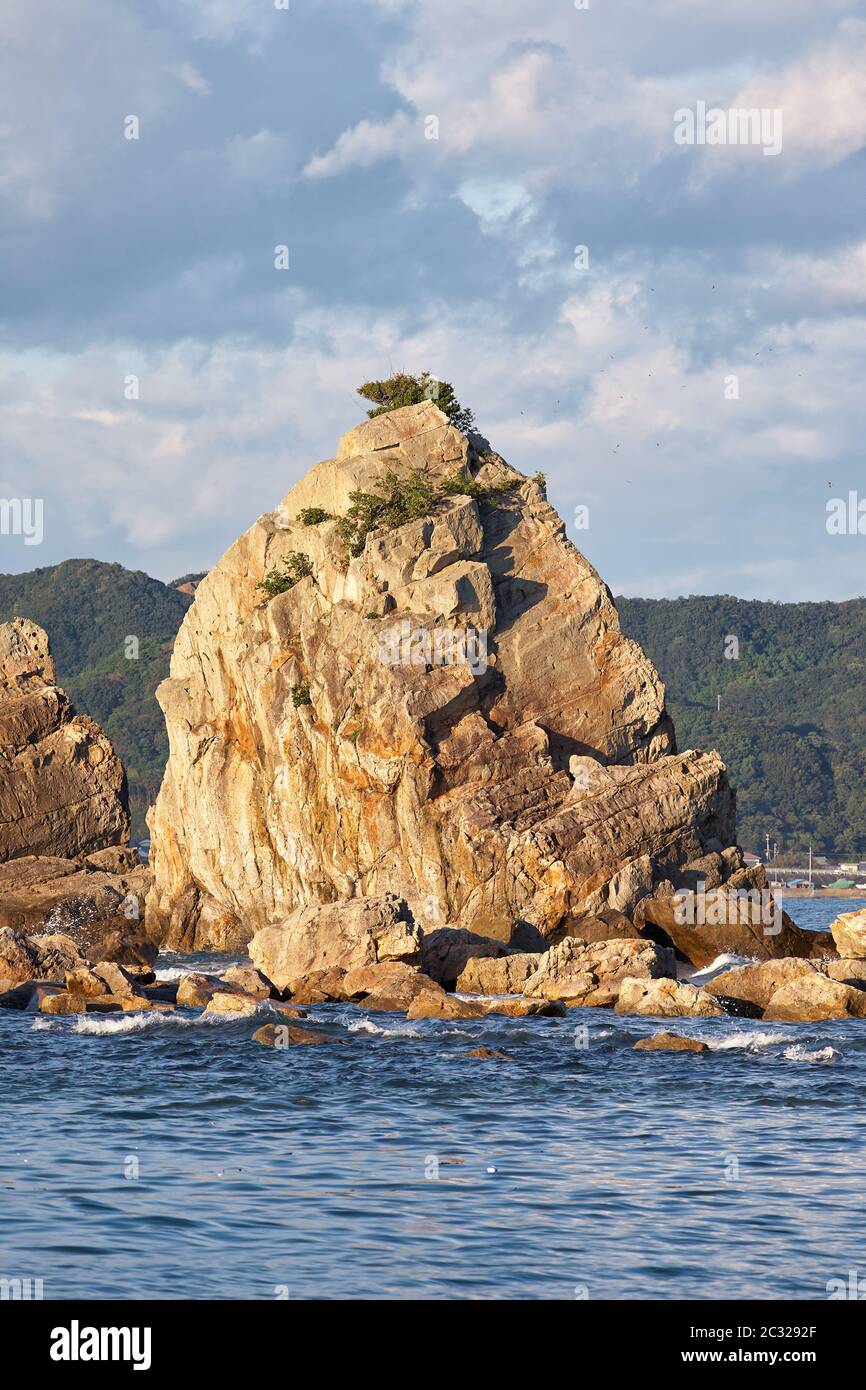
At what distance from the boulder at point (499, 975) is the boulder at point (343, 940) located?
2012mm

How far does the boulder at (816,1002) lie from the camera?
4384cm

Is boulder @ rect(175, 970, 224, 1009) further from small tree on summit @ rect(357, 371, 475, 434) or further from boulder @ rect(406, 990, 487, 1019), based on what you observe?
small tree on summit @ rect(357, 371, 475, 434)

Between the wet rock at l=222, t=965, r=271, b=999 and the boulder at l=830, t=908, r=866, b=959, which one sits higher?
the boulder at l=830, t=908, r=866, b=959

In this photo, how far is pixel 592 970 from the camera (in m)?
48.7

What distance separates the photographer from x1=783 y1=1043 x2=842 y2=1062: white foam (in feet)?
119

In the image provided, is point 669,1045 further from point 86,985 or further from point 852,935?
point 852,935

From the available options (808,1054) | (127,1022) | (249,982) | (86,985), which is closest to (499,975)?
(249,982)

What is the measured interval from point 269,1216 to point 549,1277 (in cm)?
468

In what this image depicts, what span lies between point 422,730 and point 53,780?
97.5ft

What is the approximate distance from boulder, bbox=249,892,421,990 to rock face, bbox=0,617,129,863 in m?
38.2

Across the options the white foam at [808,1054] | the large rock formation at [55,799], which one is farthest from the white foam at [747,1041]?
the large rock formation at [55,799]

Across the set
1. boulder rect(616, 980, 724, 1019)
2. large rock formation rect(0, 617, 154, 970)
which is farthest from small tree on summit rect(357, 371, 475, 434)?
boulder rect(616, 980, 724, 1019)

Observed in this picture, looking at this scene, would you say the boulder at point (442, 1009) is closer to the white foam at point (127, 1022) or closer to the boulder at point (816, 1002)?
the white foam at point (127, 1022)
